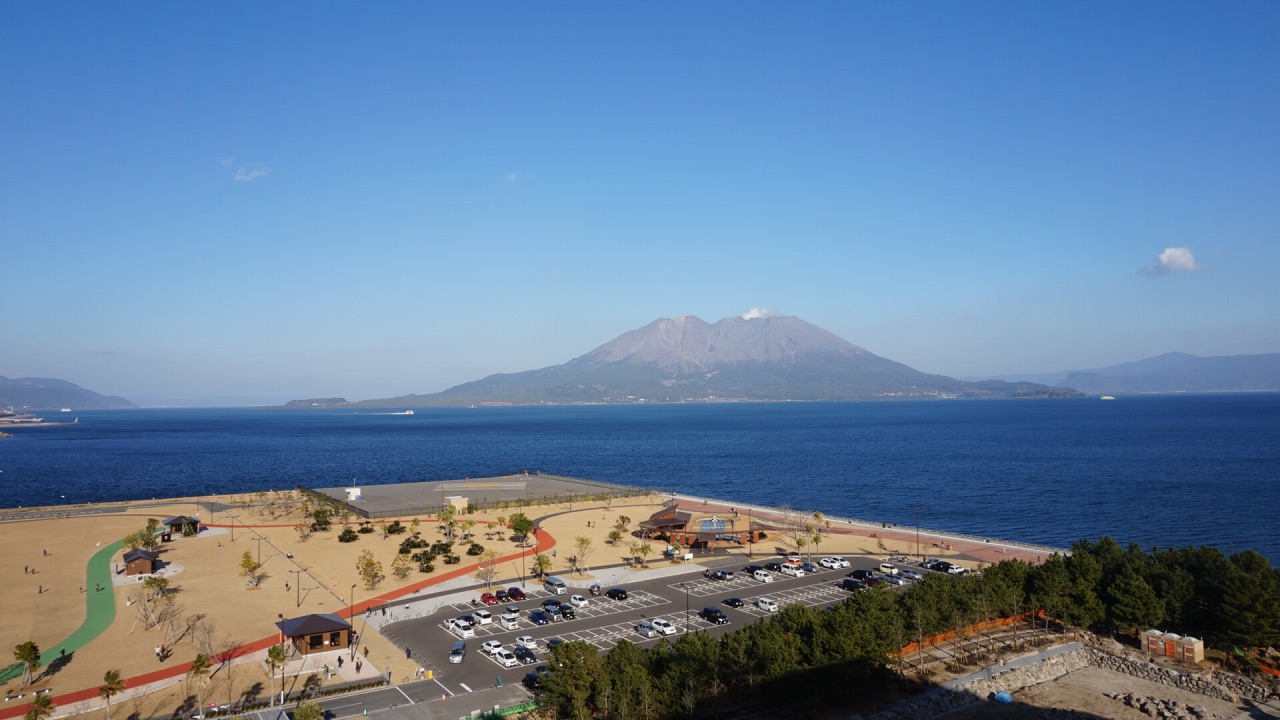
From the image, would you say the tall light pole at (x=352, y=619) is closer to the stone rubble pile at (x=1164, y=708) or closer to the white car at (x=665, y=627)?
the white car at (x=665, y=627)

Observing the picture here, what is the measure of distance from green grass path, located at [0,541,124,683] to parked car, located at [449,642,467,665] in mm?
17912

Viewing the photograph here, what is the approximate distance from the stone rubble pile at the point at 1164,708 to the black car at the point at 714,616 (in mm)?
17611

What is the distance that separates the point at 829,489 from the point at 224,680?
262 feet

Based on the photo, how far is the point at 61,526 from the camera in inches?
2702

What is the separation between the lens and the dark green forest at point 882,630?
27516mm

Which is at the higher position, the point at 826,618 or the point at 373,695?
the point at 826,618

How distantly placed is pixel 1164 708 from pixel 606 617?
83.1ft

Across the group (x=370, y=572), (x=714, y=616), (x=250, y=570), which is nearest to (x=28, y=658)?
(x=250, y=570)

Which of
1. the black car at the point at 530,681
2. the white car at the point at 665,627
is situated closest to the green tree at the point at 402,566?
the white car at the point at 665,627

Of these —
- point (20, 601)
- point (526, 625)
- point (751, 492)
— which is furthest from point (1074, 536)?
point (20, 601)

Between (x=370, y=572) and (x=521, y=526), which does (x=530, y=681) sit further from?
(x=521, y=526)

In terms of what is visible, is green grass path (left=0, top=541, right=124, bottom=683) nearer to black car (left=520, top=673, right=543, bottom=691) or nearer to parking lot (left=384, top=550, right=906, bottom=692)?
parking lot (left=384, top=550, right=906, bottom=692)

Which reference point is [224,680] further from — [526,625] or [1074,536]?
[1074,536]

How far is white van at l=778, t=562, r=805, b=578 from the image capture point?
52.0 m
